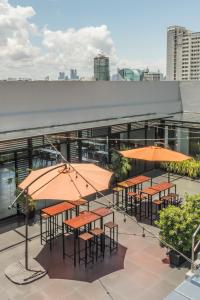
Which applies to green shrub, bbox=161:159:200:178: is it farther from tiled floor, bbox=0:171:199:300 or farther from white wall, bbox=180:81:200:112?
tiled floor, bbox=0:171:199:300

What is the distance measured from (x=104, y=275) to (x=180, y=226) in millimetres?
2451

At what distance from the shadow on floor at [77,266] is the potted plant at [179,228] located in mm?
1563

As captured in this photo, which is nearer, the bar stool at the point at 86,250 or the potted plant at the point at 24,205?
the bar stool at the point at 86,250

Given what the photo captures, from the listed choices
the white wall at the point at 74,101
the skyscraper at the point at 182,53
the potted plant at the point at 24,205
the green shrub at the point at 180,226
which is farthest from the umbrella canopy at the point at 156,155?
the skyscraper at the point at 182,53

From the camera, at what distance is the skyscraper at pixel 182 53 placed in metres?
108

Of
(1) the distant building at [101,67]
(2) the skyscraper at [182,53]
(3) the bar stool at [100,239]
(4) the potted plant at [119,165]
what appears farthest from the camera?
(2) the skyscraper at [182,53]

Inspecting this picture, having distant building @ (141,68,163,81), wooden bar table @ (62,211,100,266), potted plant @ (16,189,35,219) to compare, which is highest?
distant building @ (141,68,163,81)

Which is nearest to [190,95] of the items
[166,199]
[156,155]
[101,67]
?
[156,155]

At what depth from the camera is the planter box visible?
9.50m

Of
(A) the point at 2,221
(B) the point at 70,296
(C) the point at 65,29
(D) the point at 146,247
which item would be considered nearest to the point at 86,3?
(C) the point at 65,29

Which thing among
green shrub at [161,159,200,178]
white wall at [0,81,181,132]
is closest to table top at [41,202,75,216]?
white wall at [0,81,181,132]

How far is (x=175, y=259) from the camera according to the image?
9.56 m

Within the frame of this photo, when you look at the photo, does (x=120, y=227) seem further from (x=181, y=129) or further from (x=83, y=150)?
(x=181, y=129)

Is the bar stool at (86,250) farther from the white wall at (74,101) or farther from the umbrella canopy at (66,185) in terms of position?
the white wall at (74,101)
